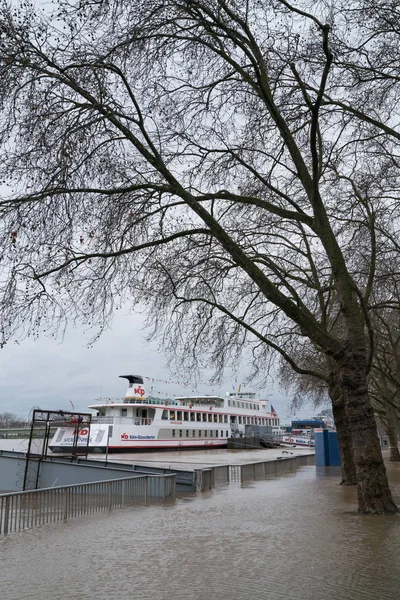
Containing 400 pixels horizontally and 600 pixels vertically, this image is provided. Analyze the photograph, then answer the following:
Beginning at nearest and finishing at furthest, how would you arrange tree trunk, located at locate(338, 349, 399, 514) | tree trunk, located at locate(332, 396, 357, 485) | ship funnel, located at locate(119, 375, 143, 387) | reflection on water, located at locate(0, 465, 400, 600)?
reflection on water, located at locate(0, 465, 400, 600), tree trunk, located at locate(338, 349, 399, 514), tree trunk, located at locate(332, 396, 357, 485), ship funnel, located at locate(119, 375, 143, 387)

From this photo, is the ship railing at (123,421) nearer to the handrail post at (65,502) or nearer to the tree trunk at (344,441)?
the tree trunk at (344,441)

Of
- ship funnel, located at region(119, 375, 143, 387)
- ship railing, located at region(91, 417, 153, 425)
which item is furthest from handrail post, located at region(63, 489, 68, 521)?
ship funnel, located at region(119, 375, 143, 387)

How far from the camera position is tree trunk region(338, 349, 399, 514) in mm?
12055

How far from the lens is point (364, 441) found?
40.1 feet

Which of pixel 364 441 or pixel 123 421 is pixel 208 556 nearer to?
pixel 364 441

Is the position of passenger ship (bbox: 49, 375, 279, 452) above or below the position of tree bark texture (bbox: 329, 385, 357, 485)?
above

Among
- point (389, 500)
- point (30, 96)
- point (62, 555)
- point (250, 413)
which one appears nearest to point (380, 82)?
point (30, 96)

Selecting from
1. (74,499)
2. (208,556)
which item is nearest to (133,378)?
(74,499)

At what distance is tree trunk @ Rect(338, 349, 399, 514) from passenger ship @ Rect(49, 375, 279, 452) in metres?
34.5

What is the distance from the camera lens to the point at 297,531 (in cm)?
1032

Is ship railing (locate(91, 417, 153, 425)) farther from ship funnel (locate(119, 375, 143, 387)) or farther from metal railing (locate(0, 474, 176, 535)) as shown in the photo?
metal railing (locate(0, 474, 176, 535))

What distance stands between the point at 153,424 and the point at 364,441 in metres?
46.1

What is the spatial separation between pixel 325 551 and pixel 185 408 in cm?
5514

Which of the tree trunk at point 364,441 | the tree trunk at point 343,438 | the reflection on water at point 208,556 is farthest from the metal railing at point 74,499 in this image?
the tree trunk at point 343,438
